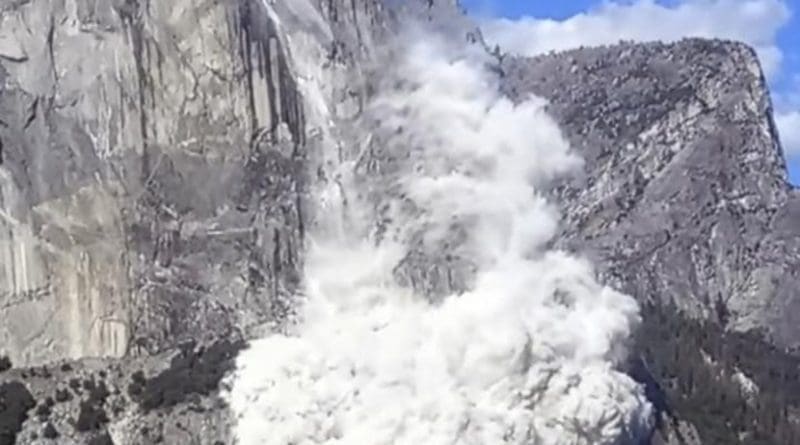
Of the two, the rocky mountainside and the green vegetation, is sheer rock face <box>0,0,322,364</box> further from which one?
the green vegetation

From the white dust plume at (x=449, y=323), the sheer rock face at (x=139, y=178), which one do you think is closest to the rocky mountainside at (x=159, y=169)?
the sheer rock face at (x=139, y=178)

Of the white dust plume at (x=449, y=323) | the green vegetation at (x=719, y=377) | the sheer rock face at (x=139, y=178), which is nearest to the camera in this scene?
the white dust plume at (x=449, y=323)

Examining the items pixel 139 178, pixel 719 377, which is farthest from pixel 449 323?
pixel 719 377

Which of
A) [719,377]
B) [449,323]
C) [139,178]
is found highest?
[139,178]

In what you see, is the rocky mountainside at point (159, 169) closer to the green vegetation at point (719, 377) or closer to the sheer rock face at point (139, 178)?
the sheer rock face at point (139, 178)

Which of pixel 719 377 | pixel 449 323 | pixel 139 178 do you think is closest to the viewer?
pixel 449 323

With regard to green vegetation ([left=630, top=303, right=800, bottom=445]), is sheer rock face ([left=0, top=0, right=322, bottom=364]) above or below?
above

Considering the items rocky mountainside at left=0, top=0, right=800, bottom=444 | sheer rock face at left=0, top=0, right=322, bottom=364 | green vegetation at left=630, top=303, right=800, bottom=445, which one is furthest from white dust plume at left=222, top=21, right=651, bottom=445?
green vegetation at left=630, top=303, right=800, bottom=445

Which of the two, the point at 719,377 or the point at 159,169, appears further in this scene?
the point at 719,377

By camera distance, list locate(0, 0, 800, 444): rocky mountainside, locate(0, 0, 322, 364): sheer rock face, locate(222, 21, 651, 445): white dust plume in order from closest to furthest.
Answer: locate(222, 21, 651, 445): white dust plume < locate(0, 0, 800, 444): rocky mountainside < locate(0, 0, 322, 364): sheer rock face

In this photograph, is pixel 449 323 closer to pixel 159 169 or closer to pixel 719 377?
pixel 159 169
